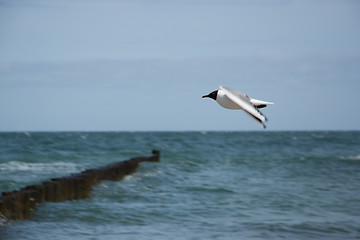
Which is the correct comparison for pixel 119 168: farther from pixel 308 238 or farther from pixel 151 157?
pixel 308 238

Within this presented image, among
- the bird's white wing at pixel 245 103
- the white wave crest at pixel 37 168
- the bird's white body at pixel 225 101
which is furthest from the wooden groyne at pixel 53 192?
the bird's white wing at pixel 245 103

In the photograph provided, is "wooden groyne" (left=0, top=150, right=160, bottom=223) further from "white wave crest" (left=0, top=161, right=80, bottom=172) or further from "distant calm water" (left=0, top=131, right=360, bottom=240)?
"white wave crest" (left=0, top=161, right=80, bottom=172)

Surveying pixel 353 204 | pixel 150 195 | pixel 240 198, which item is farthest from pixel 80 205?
pixel 353 204

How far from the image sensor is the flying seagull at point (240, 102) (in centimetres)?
207

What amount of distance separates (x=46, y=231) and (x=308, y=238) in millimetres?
3979

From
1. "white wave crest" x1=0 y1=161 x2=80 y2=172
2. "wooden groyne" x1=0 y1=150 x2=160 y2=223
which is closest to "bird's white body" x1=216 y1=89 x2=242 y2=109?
"wooden groyne" x1=0 y1=150 x2=160 y2=223

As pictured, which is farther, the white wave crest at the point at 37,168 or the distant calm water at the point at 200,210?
the white wave crest at the point at 37,168

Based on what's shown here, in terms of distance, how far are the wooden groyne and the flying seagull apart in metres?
6.25

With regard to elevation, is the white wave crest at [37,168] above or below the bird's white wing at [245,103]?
below

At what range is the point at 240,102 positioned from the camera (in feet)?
7.13

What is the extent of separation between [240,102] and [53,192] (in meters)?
8.72

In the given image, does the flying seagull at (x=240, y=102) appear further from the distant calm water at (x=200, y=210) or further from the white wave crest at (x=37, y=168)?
the white wave crest at (x=37, y=168)

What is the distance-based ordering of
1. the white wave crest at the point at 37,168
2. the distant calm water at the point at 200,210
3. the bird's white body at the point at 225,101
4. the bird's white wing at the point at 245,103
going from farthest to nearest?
the white wave crest at the point at 37,168 → the distant calm water at the point at 200,210 → the bird's white body at the point at 225,101 → the bird's white wing at the point at 245,103

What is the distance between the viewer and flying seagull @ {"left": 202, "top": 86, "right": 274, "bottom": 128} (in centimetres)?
207
